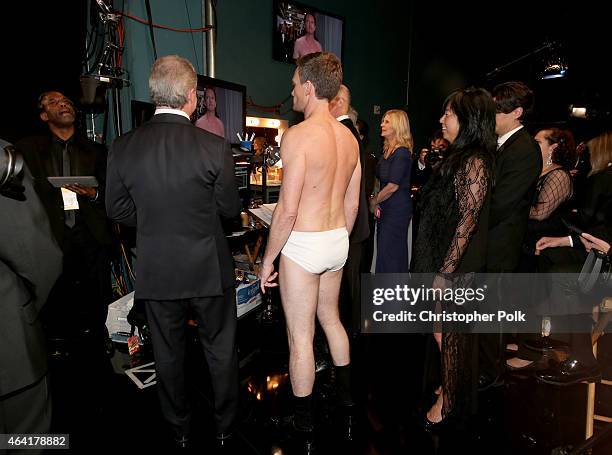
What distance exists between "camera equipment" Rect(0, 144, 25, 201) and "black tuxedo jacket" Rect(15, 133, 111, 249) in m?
1.50

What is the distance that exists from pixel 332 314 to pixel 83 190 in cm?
174

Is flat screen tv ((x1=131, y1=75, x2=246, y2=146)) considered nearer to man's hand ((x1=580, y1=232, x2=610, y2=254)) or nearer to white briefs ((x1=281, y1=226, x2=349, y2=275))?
white briefs ((x1=281, y1=226, x2=349, y2=275))

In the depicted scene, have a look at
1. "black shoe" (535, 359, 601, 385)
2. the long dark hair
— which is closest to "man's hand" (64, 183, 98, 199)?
the long dark hair

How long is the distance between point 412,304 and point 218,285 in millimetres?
2224

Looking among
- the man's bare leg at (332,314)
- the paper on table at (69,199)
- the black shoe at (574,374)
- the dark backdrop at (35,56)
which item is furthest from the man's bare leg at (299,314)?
the dark backdrop at (35,56)

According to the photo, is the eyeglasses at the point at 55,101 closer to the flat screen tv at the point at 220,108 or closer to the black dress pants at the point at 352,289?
the flat screen tv at the point at 220,108

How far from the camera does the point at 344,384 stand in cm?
220

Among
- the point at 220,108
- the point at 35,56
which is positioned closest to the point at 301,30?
the point at 220,108

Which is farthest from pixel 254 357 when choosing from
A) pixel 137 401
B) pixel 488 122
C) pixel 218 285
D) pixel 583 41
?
pixel 583 41

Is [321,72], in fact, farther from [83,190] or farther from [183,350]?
[83,190]

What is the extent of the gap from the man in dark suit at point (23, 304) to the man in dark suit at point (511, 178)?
204 centimetres

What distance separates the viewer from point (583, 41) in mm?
6359

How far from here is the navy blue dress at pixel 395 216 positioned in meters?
3.31

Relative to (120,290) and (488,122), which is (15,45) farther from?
(488,122)
